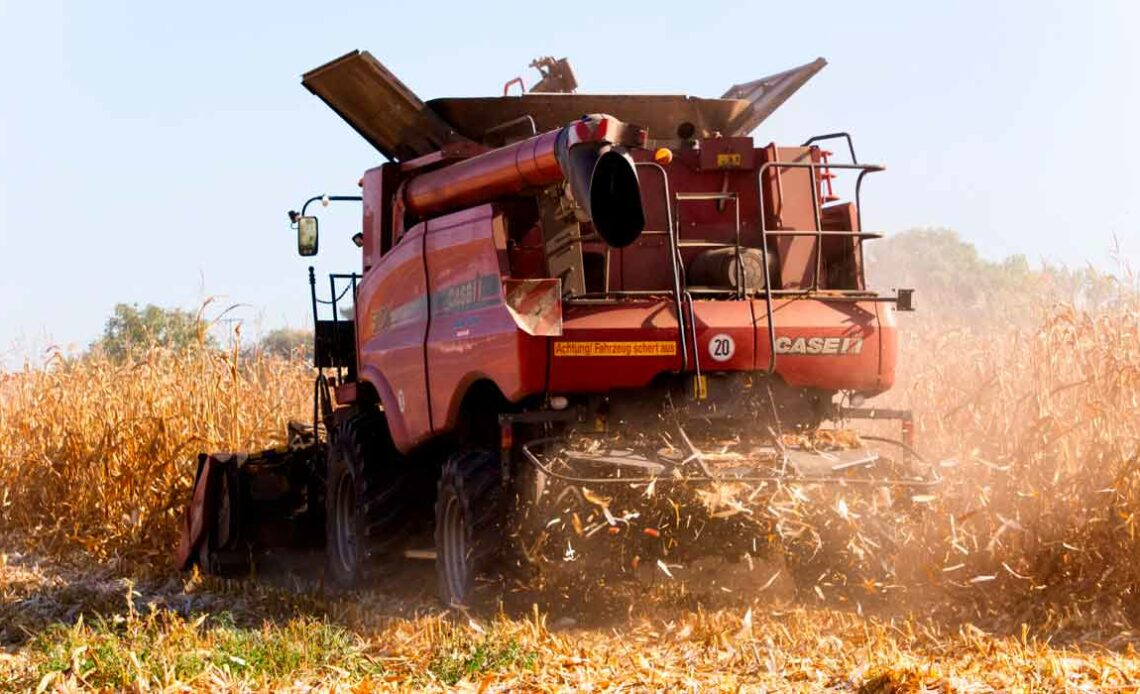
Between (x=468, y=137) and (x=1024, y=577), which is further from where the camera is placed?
(x=468, y=137)

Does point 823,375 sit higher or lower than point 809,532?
higher

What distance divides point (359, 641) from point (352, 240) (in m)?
4.18

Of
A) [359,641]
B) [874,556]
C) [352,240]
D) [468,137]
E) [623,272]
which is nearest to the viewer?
[359,641]

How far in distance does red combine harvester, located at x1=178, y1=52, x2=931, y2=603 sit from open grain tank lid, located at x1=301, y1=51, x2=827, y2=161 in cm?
1

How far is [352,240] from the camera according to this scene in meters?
10.5

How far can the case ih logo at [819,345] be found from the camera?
25.1 ft

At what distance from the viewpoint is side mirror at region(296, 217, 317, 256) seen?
10.7 meters

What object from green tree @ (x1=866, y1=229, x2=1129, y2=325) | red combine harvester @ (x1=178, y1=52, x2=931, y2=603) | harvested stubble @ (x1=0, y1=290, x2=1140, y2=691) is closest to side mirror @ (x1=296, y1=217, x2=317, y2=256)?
red combine harvester @ (x1=178, y1=52, x2=931, y2=603)

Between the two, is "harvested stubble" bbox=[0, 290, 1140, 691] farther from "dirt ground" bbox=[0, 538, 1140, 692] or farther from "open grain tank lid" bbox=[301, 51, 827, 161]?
"open grain tank lid" bbox=[301, 51, 827, 161]

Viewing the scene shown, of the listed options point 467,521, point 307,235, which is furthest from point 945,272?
point 467,521

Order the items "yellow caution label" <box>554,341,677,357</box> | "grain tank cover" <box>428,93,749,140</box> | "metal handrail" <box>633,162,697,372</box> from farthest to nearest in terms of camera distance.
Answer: "grain tank cover" <box>428,93,749,140</box>, "yellow caution label" <box>554,341,677,357</box>, "metal handrail" <box>633,162,697,372</box>

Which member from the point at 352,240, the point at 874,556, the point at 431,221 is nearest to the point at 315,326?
the point at 352,240

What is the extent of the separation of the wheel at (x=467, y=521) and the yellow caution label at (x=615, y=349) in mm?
764

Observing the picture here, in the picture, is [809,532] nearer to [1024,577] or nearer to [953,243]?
[1024,577]
